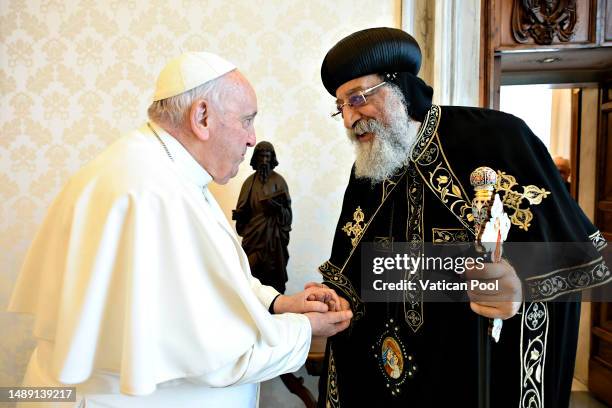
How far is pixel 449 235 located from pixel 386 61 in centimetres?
75

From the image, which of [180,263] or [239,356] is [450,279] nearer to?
[239,356]

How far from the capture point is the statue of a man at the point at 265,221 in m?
3.00

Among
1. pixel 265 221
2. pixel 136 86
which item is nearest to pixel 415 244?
pixel 265 221

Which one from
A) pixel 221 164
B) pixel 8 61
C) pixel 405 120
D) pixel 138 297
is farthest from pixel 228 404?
pixel 8 61

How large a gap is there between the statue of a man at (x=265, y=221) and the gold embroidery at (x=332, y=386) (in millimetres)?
1053

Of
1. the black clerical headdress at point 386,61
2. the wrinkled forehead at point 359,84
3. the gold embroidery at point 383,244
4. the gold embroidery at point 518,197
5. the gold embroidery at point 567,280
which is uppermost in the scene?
the black clerical headdress at point 386,61

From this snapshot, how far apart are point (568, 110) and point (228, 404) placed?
599 centimetres

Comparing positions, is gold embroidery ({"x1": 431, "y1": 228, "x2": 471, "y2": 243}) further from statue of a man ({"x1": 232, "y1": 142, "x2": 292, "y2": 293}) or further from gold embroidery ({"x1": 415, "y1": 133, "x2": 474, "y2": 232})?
statue of a man ({"x1": 232, "y1": 142, "x2": 292, "y2": 293})

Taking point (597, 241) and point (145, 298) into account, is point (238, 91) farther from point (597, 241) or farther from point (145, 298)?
point (597, 241)

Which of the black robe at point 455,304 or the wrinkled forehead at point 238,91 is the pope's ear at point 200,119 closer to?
the wrinkled forehead at point 238,91

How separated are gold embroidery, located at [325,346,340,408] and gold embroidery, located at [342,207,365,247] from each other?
0.52 m

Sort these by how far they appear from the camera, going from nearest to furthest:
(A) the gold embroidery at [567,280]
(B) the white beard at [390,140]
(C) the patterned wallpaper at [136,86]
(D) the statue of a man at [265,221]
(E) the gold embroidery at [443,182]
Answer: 1. (A) the gold embroidery at [567,280]
2. (E) the gold embroidery at [443,182]
3. (B) the white beard at [390,140]
4. (D) the statue of a man at [265,221]
5. (C) the patterned wallpaper at [136,86]

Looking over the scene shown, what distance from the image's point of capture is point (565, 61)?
3693 millimetres

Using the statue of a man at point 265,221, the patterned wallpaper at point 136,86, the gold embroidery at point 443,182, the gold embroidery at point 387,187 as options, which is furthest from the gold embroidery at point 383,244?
the patterned wallpaper at point 136,86
